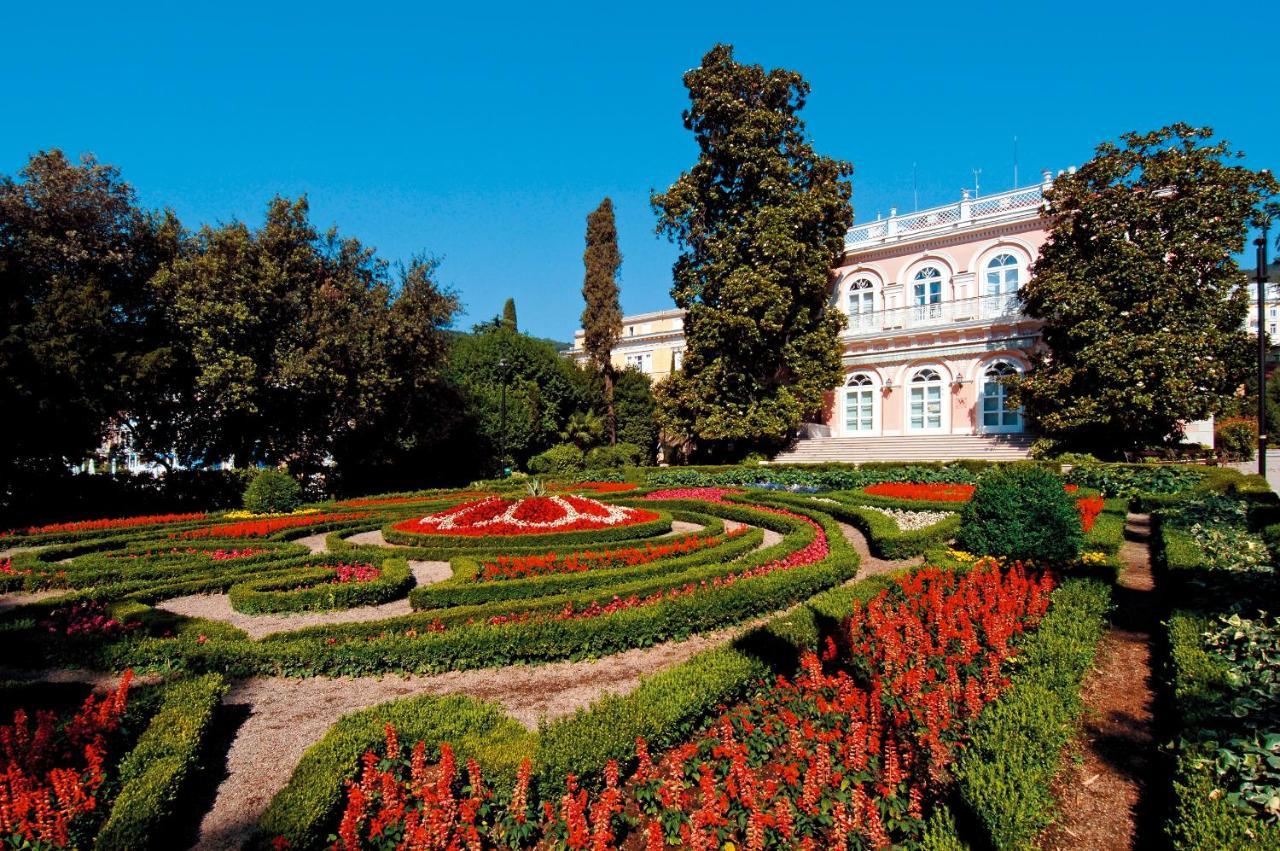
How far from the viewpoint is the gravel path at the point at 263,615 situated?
7.34 metres

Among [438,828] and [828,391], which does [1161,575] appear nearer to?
[438,828]

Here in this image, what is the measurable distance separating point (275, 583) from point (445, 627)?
10.6ft

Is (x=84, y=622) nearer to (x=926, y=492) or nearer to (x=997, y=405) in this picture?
(x=926, y=492)

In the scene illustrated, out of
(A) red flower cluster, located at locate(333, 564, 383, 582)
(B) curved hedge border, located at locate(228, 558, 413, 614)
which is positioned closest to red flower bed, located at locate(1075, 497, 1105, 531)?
(B) curved hedge border, located at locate(228, 558, 413, 614)

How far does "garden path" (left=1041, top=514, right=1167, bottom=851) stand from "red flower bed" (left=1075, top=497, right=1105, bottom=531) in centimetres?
437

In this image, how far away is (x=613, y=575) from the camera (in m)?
8.26

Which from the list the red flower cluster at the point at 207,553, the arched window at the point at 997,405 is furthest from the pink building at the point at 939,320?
the red flower cluster at the point at 207,553

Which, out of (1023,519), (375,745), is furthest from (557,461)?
(375,745)

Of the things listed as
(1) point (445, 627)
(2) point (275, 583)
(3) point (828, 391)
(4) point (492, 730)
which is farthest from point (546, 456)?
(4) point (492, 730)

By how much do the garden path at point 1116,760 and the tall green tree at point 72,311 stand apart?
2048cm

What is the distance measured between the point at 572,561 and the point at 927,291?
2610 cm

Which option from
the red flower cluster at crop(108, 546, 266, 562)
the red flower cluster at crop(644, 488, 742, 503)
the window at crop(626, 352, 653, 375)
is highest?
the window at crop(626, 352, 653, 375)

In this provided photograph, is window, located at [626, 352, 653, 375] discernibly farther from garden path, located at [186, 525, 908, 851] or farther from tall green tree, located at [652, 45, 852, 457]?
garden path, located at [186, 525, 908, 851]

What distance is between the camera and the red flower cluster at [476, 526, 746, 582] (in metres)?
8.95
